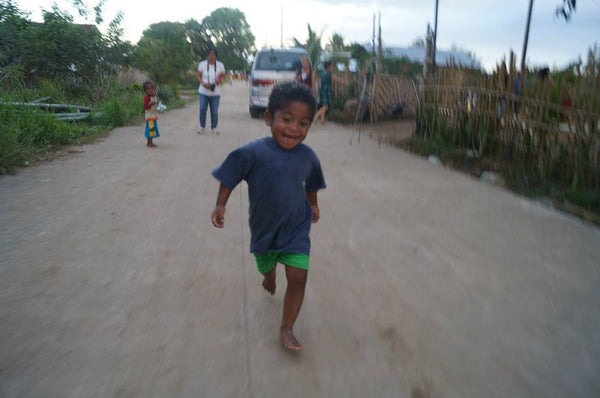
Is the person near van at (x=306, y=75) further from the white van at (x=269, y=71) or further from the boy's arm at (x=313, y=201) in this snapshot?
the boy's arm at (x=313, y=201)

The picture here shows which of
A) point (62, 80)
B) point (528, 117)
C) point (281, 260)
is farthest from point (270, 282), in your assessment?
point (62, 80)

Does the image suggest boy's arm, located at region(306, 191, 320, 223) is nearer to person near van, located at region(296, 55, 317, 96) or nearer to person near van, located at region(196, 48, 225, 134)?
person near van, located at region(196, 48, 225, 134)

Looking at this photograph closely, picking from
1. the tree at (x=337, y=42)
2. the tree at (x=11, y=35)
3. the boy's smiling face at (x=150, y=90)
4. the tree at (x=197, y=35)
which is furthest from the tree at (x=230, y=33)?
the boy's smiling face at (x=150, y=90)

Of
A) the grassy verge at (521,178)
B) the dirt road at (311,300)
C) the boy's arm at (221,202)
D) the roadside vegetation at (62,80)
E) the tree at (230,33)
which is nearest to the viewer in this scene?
the dirt road at (311,300)

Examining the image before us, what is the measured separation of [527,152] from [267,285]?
4570mm

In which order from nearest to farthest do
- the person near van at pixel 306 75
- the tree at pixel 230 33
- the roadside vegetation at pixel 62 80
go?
the roadside vegetation at pixel 62 80, the person near van at pixel 306 75, the tree at pixel 230 33

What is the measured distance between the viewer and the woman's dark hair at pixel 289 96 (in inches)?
93.4

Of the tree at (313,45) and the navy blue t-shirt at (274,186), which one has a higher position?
the tree at (313,45)

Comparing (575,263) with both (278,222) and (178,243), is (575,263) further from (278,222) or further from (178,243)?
(178,243)

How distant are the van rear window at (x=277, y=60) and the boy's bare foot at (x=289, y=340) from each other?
1127 cm

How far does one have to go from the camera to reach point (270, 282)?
284 centimetres

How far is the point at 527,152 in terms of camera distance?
605 cm

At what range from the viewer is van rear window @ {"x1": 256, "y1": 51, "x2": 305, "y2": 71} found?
42.8 ft

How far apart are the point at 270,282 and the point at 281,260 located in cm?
39
